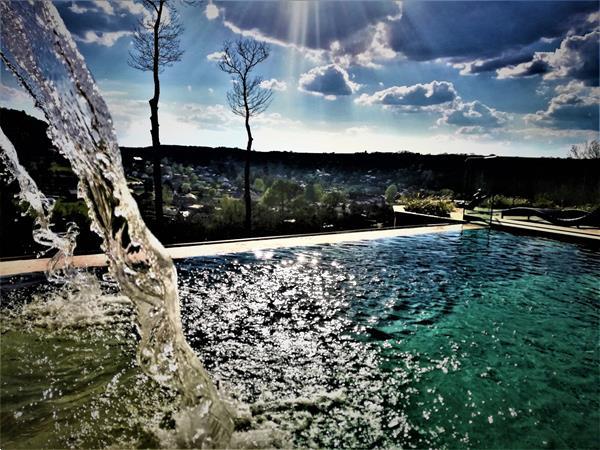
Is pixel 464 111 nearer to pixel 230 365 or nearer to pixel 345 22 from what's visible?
pixel 345 22

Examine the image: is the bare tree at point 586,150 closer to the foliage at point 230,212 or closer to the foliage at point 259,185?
the foliage at point 259,185

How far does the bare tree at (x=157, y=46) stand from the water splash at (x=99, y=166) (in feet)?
22.5

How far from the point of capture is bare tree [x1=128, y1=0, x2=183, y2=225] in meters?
10.4

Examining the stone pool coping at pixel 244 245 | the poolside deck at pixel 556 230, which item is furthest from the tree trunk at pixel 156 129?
the poolside deck at pixel 556 230

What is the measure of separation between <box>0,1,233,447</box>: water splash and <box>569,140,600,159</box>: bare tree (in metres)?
25.9

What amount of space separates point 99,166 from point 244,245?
169 inches

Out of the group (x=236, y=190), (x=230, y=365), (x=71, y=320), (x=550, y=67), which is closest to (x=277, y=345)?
(x=230, y=365)

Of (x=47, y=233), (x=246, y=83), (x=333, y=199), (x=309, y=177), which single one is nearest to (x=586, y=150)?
(x=309, y=177)

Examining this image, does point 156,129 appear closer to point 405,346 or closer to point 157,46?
point 157,46

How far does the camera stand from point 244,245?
7.52 metres

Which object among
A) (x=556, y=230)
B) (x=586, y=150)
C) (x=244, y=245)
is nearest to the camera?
(x=244, y=245)

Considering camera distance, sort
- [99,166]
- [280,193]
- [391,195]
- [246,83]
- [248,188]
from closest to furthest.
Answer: [99,166] < [248,188] < [246,83] < [280,193] < [391,195]

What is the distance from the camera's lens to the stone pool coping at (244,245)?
552 cm

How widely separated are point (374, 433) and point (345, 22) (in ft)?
41.4
